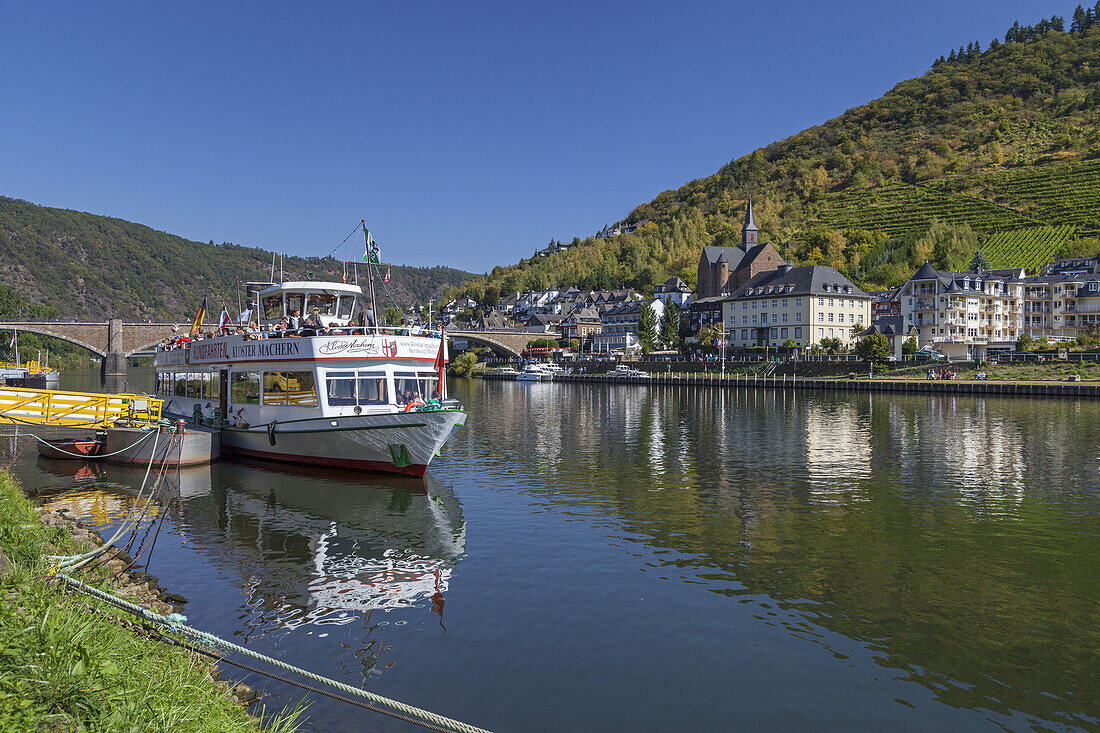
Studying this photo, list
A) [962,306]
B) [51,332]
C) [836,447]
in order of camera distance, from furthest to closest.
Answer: [962,306] → [51,332] → [836,447]

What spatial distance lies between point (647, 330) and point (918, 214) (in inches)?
3404

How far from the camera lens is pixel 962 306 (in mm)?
110562

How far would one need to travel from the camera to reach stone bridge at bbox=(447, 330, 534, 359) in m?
145

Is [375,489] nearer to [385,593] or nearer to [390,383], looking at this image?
[390,383]

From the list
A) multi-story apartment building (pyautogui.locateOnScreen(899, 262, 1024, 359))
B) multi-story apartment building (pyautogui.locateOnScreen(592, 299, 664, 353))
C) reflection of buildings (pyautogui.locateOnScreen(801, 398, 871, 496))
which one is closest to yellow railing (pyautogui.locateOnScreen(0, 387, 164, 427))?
reflection of buildings (pyautogui.locateOnScreen(801, 398, 871, 496))

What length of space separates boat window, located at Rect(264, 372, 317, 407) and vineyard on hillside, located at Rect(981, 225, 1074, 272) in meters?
140

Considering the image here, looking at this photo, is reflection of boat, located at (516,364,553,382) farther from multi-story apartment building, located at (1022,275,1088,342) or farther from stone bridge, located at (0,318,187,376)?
multi-story apartment building, located at (1022,275,1088,342)

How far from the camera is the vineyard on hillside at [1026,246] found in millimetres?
134375

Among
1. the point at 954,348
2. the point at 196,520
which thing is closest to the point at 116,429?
the point at 196,520

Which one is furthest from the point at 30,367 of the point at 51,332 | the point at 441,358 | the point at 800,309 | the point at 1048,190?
the point at 1048,190

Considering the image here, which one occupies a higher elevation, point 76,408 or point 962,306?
point 962,306

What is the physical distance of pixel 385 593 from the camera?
48.3ft

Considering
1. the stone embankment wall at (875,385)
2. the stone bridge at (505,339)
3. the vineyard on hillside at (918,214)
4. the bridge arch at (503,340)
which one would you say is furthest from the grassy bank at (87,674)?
the vineyard on hillside at (918,214)

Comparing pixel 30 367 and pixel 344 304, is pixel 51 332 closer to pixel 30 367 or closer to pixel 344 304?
pixel 30 367
